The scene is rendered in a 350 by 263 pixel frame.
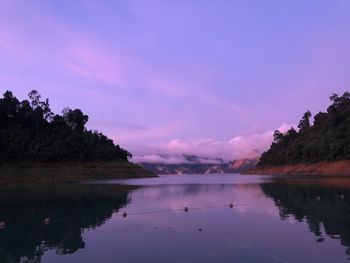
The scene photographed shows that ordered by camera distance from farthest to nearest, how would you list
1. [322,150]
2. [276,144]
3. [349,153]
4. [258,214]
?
[276,144] < [322,150] < [349,153] < [258,214]

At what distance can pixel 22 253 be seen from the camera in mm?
16828

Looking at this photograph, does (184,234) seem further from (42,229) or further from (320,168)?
(320,168)

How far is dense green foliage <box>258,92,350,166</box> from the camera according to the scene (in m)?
121

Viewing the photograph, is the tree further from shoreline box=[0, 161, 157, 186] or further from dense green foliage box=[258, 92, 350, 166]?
shoreline box=[0, 161, 157, 186]

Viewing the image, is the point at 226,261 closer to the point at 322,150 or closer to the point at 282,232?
the point at 282,232

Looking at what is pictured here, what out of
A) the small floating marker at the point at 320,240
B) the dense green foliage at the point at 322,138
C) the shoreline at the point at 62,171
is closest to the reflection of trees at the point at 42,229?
the small floating marker at the point at 320,240

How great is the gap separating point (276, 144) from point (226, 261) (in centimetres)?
18460

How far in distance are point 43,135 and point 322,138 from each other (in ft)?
282

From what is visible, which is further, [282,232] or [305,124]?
[305,124]

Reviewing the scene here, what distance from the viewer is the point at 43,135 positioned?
11712 centimetres

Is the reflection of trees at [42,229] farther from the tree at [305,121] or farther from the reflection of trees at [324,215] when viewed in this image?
the tree at [305,121]

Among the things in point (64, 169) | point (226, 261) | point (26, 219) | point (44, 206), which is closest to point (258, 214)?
point (226, 261)

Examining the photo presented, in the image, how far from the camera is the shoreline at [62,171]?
309ft

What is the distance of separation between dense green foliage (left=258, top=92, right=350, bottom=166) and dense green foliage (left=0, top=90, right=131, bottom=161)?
6272 centimetres
